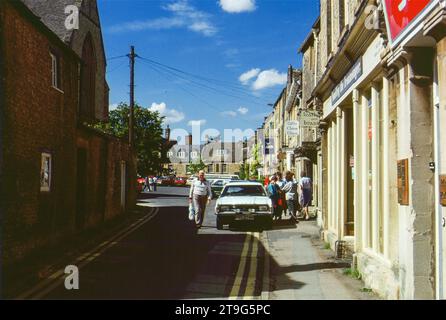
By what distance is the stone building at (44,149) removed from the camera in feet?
32.8

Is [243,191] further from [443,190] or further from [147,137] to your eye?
[147,137]

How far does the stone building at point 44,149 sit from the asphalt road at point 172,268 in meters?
1.60

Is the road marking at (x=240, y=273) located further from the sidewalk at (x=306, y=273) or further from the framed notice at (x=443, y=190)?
the framed notice at (x=443, y=190)

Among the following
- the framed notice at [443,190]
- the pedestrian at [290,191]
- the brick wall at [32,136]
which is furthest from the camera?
the pedestrian at [290,191]

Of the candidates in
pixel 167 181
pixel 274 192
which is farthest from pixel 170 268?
pixel 167 181

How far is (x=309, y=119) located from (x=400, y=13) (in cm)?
861

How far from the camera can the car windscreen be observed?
59.4 ft

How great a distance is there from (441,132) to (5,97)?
7814 mm

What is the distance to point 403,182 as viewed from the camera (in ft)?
21.6

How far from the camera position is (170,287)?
820cm

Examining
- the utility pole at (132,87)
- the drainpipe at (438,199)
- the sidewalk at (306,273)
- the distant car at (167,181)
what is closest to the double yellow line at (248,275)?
the sidewalk at (306,273)
